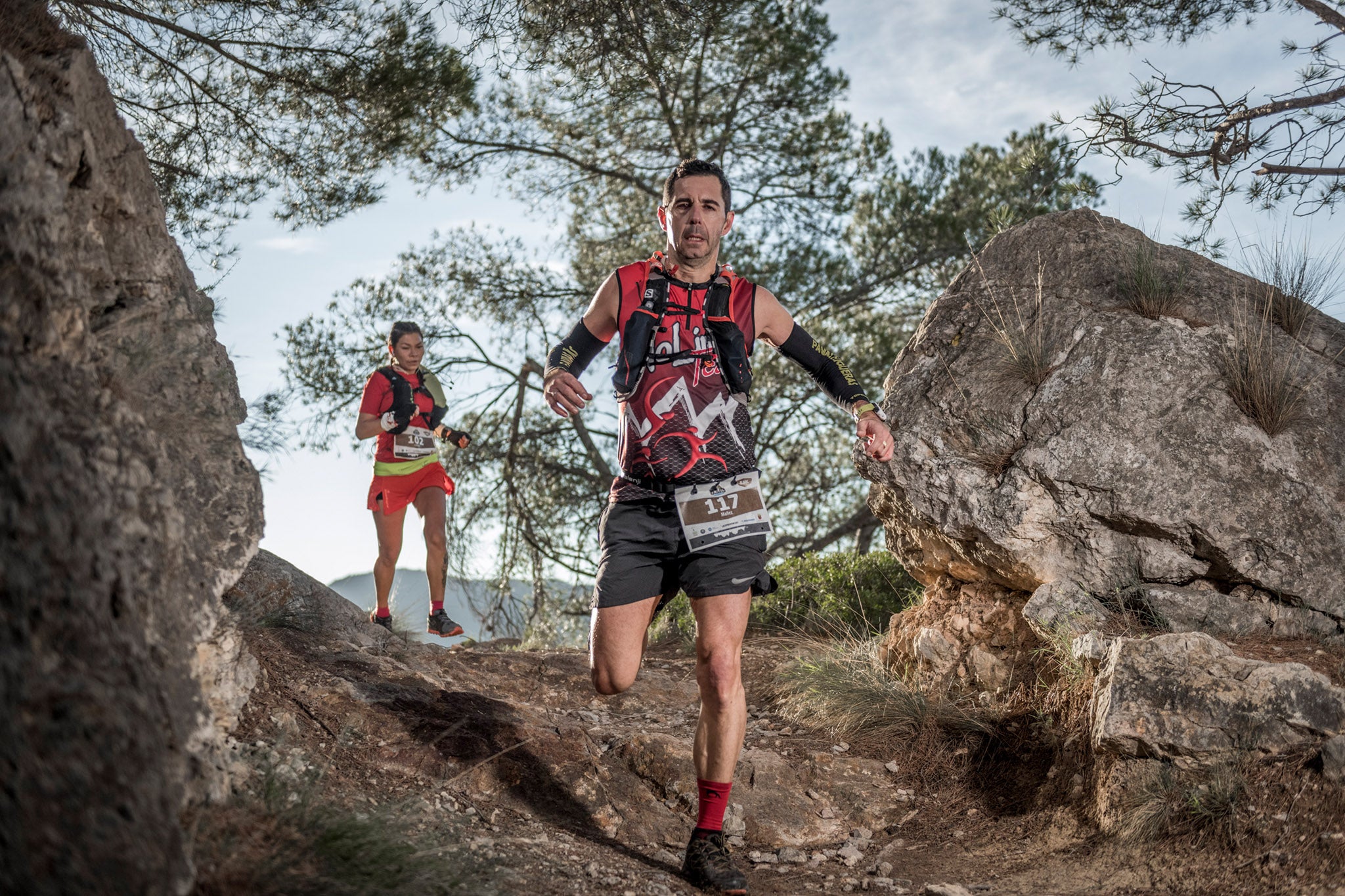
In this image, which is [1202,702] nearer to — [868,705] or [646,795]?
[868,705]

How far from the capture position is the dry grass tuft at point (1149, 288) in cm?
507

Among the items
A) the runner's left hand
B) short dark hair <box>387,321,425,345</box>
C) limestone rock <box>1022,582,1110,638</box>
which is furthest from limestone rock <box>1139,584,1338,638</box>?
short dark hair <box>387,321,425,345</box>

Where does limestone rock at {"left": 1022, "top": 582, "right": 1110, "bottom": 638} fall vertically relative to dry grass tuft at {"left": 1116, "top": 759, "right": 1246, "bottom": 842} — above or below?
above

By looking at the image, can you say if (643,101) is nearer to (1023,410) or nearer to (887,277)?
(887,277)

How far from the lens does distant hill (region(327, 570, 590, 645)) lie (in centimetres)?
834

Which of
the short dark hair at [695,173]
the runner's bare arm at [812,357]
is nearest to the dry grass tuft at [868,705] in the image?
the runner's bare arm at [812,357]

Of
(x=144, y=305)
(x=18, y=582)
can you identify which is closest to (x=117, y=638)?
(x=18, y=582)

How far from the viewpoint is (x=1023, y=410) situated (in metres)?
5.00

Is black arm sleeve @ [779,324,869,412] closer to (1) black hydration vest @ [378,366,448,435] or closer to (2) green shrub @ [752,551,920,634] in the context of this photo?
(2) green shrub @ [752,551,920,634]

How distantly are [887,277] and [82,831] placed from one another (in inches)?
392

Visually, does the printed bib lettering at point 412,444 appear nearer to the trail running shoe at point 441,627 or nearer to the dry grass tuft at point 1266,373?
the trail running shoe at point 441,627

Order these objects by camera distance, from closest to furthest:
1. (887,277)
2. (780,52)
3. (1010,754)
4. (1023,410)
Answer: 1. (1010,754)
2. (1023,410)
3. (780,52)
4. (887,277)

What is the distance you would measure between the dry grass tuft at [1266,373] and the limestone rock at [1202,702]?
1.41 meters

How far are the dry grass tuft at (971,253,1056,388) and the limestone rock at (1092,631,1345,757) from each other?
1.59 metres
